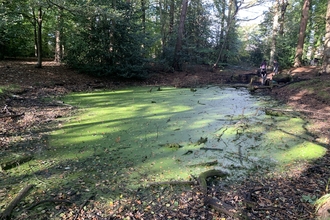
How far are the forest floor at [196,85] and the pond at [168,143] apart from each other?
1.15 ft

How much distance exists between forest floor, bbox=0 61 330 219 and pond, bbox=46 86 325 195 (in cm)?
35

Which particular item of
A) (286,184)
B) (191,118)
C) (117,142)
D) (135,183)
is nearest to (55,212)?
(135,183)

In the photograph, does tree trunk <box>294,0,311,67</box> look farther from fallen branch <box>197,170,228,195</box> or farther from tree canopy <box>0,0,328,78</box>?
fallen branch <box>197,170,228,195</box>

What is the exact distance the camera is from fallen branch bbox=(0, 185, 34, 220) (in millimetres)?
2391

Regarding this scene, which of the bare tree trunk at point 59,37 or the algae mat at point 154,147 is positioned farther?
the bare tree trunk at point 59,37

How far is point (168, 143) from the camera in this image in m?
4.54

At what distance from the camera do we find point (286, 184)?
317cm

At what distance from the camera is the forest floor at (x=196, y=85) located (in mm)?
2600

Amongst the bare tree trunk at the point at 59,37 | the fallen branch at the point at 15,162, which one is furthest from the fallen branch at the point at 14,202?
the bare tree trunk at the point at 59,37

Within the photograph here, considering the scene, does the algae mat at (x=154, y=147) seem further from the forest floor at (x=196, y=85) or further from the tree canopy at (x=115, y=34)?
the tree canopy at (x=115, y=34)

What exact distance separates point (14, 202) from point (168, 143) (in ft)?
8.62

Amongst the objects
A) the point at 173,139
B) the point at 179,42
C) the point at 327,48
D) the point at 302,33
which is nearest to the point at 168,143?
the point at 173,139

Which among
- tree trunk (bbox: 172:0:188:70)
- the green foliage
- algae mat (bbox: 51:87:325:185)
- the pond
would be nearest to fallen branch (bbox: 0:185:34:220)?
the pond

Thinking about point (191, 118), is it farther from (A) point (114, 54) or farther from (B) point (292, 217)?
(A) point (114, 54)
